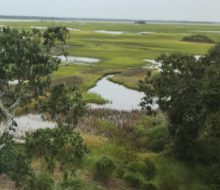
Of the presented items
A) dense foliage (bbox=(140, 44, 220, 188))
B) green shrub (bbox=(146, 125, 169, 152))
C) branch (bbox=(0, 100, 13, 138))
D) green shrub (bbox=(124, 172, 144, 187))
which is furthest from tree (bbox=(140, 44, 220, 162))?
branch (bbox=(0, 100, 13, 138))

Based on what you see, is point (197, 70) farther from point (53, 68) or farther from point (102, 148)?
point (53, 68)

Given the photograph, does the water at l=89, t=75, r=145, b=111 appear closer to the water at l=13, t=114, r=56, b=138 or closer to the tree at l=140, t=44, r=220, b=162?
the water at l=13, t=114, r=56, b=138

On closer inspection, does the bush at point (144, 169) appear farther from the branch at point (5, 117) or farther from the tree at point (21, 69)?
the branch at point (5, 117)

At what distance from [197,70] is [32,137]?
13.6 meters

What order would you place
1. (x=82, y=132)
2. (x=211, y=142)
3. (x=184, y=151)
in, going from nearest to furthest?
1. (x=211, y=142)
2. (x=184, y=151)
3. (x=82, y=132)

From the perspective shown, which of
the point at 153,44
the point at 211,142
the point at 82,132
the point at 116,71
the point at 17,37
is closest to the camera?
the point at 17,37

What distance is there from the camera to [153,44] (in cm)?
10288

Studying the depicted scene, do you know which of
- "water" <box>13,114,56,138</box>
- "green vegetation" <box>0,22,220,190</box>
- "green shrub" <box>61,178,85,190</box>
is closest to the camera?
"green vegetation" <box>0,22,220,190</box>

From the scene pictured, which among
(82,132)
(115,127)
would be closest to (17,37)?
(82,132)

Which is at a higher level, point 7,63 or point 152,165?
point 7,63

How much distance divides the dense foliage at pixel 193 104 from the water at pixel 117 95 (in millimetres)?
14641

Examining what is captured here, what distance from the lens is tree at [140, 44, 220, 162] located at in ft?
76.3

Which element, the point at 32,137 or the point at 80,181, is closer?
the point at 32,137

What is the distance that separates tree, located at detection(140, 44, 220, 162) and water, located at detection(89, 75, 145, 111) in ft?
48.8
